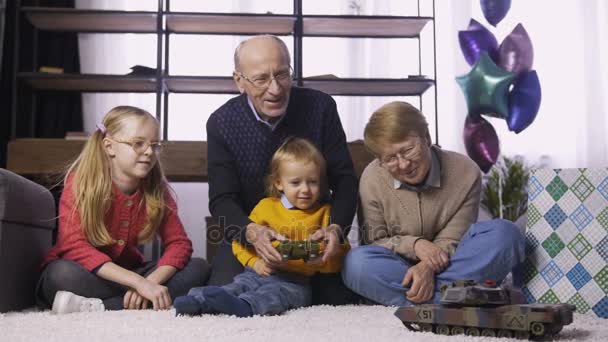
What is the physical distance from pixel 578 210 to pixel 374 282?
548 millimetres

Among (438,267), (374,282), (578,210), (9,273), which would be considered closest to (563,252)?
(578,210)

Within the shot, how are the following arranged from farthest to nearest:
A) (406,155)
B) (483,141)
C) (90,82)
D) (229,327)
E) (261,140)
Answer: (90,82) → (483,141) → (261,140) → (406,155) → (229,327)

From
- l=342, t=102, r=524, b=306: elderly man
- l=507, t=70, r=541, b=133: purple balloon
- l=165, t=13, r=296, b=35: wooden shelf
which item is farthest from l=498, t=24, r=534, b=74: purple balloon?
l=342, t=102, r=524, b=306: elderly man

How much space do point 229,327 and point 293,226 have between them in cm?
52

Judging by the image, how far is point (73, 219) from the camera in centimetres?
166

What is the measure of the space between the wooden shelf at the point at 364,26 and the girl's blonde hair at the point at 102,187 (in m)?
1.80

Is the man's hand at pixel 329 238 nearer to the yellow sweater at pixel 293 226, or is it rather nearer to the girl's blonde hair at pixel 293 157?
the yellow sweater at pixel 293 226

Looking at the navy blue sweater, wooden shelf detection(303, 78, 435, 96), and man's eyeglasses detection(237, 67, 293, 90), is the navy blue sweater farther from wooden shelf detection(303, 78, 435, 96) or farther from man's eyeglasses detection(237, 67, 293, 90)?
wooden shelf detection(303, 78, 435, 96)

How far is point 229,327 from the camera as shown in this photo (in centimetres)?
121

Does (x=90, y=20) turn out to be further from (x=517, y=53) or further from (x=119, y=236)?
(x=517, y=53)

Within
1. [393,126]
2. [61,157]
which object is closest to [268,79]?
[393,126]

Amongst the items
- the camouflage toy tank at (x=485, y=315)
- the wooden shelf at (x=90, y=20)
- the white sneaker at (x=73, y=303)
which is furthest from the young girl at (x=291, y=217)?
the wooden shelf at (x=90, y=20)

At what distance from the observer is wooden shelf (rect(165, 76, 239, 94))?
3266mm

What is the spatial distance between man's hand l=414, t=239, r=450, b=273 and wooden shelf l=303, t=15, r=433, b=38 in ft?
6.76
